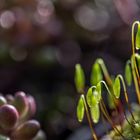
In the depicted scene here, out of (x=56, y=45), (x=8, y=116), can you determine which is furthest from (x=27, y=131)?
(x=56, y=45)

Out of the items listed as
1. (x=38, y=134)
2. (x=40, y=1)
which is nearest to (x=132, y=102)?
(x=38, y=134)

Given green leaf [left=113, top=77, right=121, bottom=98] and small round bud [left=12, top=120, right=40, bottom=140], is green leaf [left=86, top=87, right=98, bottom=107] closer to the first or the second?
green leaf [left=113, top=77, right=121, bottom=98]

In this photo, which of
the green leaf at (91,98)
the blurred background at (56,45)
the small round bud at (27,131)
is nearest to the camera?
the green leaf at (91,98)

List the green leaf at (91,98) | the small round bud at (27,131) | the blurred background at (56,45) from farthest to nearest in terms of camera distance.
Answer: the blurred background at (56,45) → the small round bud at (27,131) → the green leaf at (91,98)

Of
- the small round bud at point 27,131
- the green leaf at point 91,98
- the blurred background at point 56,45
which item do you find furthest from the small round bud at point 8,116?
the blurred background at point 56,45

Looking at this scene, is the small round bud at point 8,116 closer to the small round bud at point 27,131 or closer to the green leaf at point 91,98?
the small round bud at point 27,131

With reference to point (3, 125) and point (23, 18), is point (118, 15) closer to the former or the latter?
point (23, 18)

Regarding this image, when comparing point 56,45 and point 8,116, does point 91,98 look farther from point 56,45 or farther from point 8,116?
point 56,45
